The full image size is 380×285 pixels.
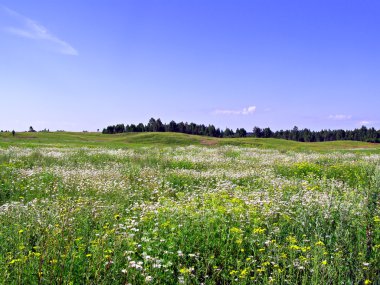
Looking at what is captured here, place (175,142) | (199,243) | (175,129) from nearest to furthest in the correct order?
(199,243), (175,142), (175,129)

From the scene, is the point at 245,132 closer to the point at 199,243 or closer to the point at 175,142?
the point at 175,142

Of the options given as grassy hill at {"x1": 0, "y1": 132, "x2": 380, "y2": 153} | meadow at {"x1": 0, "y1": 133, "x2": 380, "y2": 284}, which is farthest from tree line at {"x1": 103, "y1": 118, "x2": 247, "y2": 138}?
meadow at {"x1": 0, "y1": 133, "x2": 380, "y2": 284}

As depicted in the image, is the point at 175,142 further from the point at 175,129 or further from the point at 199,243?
the point at 175,129

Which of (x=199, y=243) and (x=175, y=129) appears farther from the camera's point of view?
(x=175, y=129)

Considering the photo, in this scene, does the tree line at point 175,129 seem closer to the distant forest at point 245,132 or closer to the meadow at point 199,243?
the distant forest at point 245,132

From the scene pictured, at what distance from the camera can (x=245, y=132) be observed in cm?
14988

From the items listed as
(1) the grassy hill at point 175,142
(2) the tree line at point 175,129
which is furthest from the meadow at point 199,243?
(2) the tree line at point 175,129

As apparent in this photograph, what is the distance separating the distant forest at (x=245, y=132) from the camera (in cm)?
13900

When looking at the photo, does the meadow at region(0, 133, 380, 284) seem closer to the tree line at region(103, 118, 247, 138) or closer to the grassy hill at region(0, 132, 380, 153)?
the grassy hill at region(0, 132, 380, 153)

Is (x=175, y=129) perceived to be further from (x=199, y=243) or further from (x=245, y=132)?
(x=199, y=243)

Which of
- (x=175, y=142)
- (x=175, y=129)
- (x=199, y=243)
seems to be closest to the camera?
(x=199, y=243)

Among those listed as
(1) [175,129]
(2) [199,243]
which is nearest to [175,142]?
(2) [199,243]

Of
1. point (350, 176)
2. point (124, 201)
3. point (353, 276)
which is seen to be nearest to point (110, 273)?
point (353, 276)

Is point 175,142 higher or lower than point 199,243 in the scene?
higher
